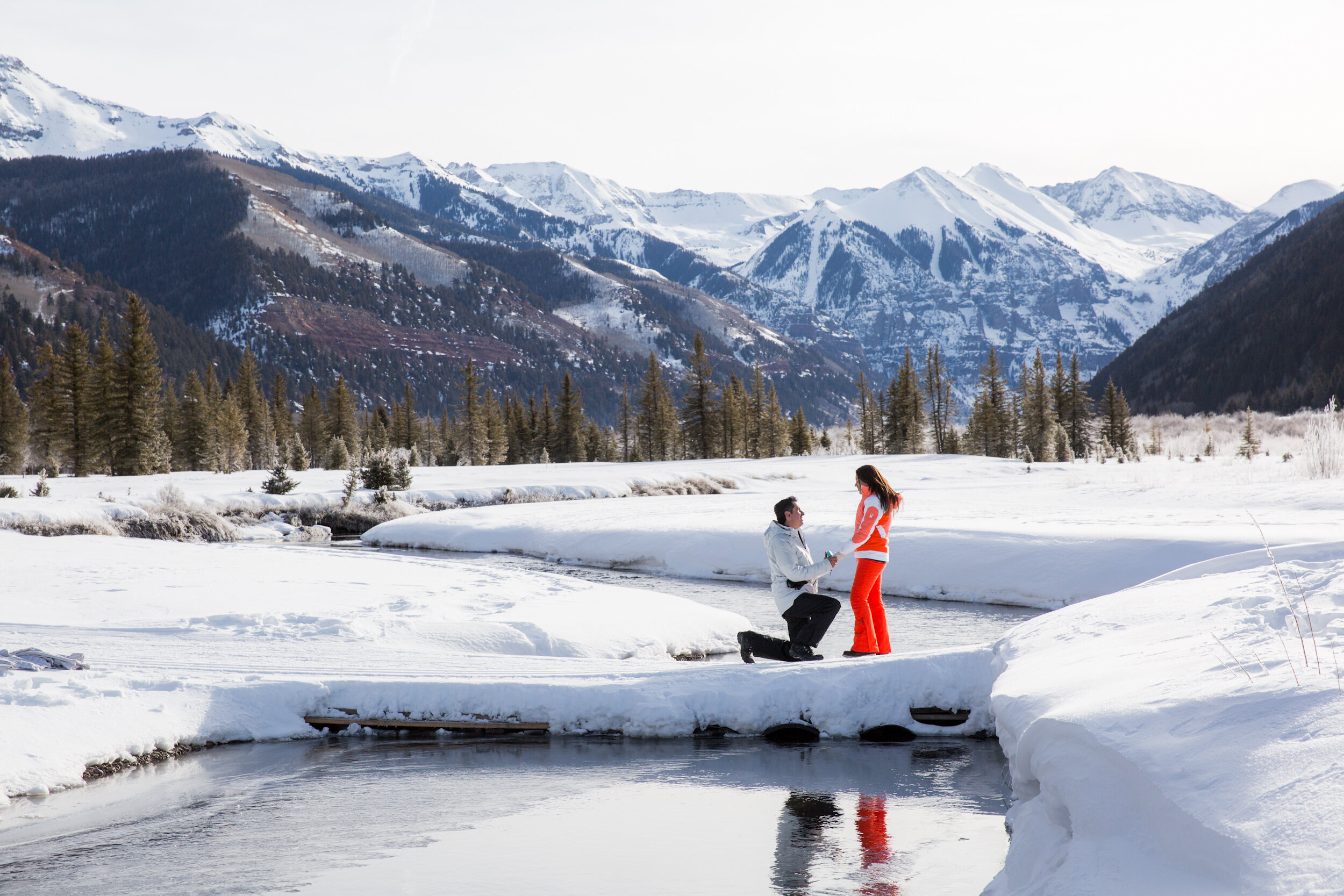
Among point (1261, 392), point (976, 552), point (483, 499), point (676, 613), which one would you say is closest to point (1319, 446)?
point (976, 552)

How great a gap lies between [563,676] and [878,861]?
4.17 m

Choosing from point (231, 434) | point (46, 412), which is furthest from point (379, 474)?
point (231, 434)

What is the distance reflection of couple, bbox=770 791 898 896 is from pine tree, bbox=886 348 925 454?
6124cm

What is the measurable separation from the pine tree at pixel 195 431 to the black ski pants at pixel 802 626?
57701mm

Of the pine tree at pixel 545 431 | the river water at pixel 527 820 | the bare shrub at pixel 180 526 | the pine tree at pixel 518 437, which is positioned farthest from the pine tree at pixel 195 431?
the river water at pixel 527 820

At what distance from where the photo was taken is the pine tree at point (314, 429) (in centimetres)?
Result: 7469

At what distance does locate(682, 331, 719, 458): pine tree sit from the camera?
6700cm

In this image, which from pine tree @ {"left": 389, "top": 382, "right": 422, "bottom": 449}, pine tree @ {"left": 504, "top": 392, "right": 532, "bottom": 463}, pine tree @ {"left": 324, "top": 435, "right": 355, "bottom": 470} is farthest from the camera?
pine tree @ {"left": 389, "top": 382, "right": 422, "bottom": 449}

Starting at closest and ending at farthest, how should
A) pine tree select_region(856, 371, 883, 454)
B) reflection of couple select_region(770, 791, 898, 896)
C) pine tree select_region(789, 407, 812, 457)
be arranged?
reflection of couple select_region(770, 791, 898, 896), pine tree select_region(789, 407, 812, 457), pine tree select_region(856, 371, 883, 454)

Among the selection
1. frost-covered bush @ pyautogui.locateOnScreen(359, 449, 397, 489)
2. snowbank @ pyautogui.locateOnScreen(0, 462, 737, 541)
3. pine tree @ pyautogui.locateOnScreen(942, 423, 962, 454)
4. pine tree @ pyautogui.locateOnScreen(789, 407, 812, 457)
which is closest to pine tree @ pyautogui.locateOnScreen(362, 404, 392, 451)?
snowbank @ pyautogui.locateOnScreen(0, 462, 737, 541)

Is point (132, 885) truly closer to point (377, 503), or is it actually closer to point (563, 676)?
point (563, 676)

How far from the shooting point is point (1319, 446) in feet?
71.4

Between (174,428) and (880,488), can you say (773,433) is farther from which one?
(880,488)

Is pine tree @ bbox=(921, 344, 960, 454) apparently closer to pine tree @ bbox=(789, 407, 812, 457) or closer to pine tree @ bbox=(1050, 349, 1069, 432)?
pine tree @ bbox=(1050, 349, 1069, 432)
